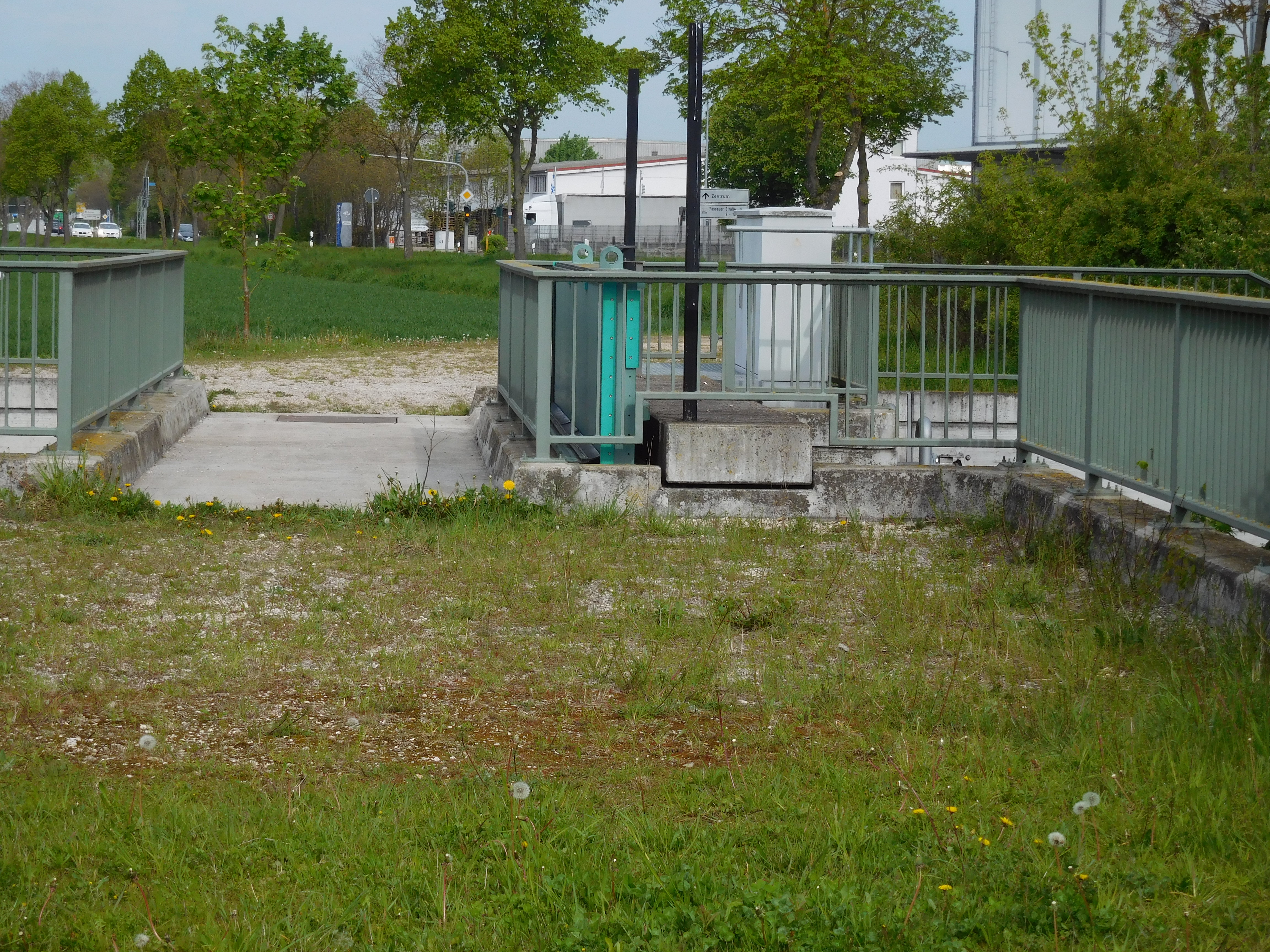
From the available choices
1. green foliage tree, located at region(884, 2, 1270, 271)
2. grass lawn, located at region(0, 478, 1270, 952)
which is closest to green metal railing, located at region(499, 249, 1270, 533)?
grass lawn, located at region(0, 478, 1270, 952)

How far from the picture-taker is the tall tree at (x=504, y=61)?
66.9 metres

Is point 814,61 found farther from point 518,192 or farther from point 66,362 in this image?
point 66,362

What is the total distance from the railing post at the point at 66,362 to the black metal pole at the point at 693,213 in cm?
384

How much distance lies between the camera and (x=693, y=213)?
944 centimetres

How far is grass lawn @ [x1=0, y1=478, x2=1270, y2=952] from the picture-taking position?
11.6 feet

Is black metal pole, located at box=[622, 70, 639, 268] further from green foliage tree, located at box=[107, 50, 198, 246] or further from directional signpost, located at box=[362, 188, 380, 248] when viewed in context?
directional signpost, located at box=[362, 188, 380, 248]

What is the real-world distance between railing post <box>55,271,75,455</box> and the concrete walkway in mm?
764

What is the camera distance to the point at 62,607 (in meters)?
6.57

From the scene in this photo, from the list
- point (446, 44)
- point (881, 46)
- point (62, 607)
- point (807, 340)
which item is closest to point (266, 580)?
point (62, 607)

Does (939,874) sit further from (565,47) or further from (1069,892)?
(565,47)

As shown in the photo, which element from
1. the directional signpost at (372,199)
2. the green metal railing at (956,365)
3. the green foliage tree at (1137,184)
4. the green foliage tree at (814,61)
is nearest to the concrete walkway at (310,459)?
the green metal railing at (956,365)

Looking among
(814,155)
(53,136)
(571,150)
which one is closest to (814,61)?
(814,155)

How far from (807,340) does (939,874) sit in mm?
9315

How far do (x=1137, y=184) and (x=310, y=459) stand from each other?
30.5ft
